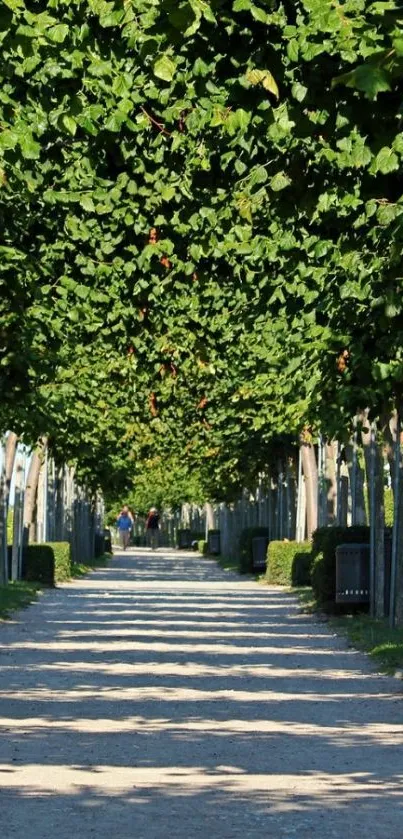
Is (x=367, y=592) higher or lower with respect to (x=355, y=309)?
lower

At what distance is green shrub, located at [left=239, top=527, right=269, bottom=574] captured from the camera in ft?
178

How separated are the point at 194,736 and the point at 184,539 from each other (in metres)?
116

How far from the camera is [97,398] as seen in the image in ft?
127

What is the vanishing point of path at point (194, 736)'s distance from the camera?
966cm

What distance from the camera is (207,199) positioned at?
18.6 meters

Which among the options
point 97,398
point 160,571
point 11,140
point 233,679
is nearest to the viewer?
point 11,140

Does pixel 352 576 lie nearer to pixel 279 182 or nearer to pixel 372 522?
pixel 372 522

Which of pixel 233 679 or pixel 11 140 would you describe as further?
pixel 233 679

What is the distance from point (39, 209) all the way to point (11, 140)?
6.43 metres

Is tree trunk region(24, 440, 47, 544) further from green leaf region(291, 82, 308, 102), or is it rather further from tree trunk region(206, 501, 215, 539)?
tree trunk region(206, 501, 215, 539)

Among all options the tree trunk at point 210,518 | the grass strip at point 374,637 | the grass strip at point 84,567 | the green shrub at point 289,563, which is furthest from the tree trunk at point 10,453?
the tree trunk at point 210,518

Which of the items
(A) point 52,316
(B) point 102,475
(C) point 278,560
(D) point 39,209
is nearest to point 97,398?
(C) point 278,560

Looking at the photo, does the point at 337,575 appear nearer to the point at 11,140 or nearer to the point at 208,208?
the point at 208,208

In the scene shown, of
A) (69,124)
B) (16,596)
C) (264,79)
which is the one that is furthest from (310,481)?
(264,79)
